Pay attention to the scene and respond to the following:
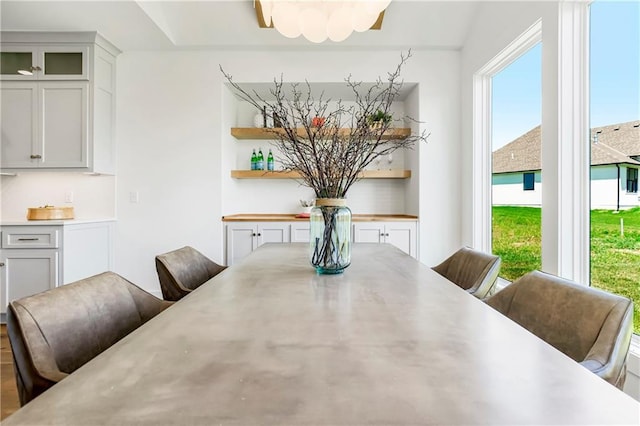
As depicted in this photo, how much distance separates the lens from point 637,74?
1.76 m

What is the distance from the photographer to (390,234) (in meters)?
3.60

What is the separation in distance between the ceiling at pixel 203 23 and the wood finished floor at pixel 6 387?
8.85 ft

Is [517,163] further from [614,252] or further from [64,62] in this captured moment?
[64,62]

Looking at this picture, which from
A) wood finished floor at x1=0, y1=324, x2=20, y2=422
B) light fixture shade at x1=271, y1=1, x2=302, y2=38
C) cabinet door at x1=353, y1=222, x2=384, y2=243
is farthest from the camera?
cabinet door at x1=353, y1=222, x2=384, y2=243

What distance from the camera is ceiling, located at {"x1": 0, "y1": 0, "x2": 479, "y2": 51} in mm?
2916

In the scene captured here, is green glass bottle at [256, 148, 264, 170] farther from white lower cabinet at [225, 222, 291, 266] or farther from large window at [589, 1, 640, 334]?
large window at [589, 1, 640, 334]

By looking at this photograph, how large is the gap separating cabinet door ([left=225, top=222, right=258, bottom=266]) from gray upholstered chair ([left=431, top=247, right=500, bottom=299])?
2.07 metres

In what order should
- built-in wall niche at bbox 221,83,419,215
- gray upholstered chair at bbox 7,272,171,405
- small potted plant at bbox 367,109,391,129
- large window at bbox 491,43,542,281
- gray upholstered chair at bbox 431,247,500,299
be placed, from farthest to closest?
built-in wall niche at bbox 221,83,419,215
large window at bbox 491,43,542,281
gray upholstered chair at bbox 431,247,500,299
small potted plant at bbox 367,109,391,129
gray upholstered chair at bbox 7,272,171,405

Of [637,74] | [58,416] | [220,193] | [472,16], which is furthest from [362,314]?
[472,16]

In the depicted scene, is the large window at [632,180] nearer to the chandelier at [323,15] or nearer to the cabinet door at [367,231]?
the chandelier at [323,15]

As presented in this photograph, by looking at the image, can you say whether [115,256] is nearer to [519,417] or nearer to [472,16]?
[519,417]

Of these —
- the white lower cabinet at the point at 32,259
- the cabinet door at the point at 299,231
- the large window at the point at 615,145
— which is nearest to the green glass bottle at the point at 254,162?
the cabinet door at the point at 299,231

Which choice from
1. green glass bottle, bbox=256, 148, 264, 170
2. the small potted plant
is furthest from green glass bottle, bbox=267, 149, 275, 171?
the small potted plant

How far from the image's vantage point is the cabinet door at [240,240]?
3611 millimetres
